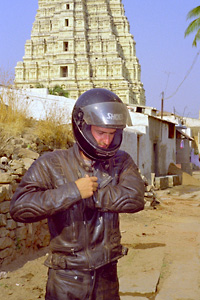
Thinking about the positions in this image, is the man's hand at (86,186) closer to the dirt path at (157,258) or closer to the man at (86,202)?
the man at (86,202)

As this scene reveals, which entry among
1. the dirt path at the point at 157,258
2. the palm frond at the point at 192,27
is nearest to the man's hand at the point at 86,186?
the dirt path at the point at 157,258

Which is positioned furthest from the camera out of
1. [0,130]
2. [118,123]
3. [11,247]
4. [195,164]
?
[195,164]

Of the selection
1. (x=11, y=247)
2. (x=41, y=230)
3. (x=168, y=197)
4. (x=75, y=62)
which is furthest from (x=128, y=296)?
Result: (x=75, y=62)

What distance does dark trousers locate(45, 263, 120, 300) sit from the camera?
1938mm

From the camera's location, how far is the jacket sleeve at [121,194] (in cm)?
192

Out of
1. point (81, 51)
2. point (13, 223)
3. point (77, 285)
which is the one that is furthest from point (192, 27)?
point (81, 51)

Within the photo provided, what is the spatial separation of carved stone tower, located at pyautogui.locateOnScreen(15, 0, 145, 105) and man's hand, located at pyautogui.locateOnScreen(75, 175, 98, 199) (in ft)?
135

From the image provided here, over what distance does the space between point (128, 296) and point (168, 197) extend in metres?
10.2

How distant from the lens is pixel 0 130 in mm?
7734

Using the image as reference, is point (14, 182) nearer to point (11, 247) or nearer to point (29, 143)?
point (11, 247)

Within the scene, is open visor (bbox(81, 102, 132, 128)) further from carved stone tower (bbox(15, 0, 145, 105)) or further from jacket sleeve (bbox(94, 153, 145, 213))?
carved stone tower (bbox(15, 0, 145, 105))

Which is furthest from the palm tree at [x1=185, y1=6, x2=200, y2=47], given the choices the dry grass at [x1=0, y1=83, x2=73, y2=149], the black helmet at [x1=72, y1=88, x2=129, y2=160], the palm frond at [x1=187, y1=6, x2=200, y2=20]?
the black helmet at [x1=72, y1=88, x2=129, y2=160]

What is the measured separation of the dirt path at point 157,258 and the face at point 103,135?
3.15m

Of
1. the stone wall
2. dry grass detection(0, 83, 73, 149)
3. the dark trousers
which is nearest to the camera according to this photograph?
the dark trousers
